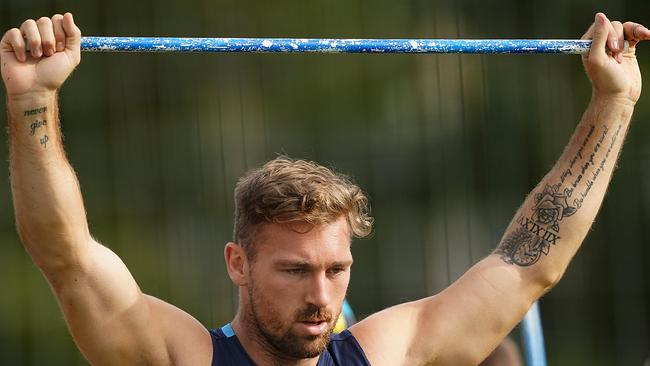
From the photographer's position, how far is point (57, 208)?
10.6 ft

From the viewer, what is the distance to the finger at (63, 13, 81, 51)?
129 inches

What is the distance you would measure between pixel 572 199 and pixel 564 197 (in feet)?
0.08

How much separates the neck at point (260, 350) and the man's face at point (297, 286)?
0.5 inches

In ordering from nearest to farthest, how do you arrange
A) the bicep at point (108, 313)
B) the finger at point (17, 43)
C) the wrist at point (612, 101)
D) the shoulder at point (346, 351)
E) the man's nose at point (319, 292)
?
the finger at point (17, 43) < the bicep at point (108, 313) < the man's nose at point (319, 292) < the shoulder at point (346, 351) < the wrist at point (612, 101)

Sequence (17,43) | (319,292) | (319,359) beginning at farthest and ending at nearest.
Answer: (319,359)
(319,292)
(17,43)

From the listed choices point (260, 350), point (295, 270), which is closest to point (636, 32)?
point (295, 270)

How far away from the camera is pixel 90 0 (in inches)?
287

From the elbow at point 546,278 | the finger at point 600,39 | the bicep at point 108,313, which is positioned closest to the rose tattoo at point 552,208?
the elbow at point 546,278

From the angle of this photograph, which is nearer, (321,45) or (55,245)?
(55,245)

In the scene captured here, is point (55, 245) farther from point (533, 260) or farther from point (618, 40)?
point (618, 40)

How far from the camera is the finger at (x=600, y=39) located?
3777mm

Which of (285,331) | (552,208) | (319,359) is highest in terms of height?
(552,208)

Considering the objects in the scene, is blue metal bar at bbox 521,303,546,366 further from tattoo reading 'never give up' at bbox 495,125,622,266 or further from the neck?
the neck

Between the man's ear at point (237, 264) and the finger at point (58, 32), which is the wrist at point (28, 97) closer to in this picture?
the finger at point (58, 32)
